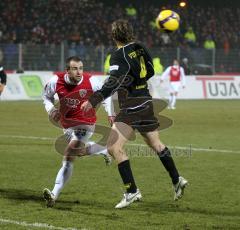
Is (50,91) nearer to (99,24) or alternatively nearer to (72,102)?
(72,102)

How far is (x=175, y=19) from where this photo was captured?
61.3 ft

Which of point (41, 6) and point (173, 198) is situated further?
point (41, 6)

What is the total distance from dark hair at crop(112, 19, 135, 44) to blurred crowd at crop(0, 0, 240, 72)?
79.6 feet

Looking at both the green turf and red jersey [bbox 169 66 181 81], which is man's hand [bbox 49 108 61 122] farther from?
red jersey [bbox 169 66 181 81]

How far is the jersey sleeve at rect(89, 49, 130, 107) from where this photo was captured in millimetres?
8172

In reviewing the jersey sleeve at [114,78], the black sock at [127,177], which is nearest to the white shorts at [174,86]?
the black sock at [127,177]

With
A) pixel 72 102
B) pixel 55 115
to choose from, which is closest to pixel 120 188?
pixel 72 102

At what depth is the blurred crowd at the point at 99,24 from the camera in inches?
1438

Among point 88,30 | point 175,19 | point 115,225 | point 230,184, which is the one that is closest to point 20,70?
point 88,30

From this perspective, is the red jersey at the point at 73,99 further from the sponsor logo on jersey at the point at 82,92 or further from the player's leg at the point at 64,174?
the player's leg at the point at 64,174

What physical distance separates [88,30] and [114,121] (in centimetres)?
3045

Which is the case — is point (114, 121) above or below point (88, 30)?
above

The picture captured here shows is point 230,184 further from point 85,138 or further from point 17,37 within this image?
point 17,37

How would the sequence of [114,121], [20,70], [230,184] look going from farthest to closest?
1. [20,70]
2. [230,184]
3. [114,121]
